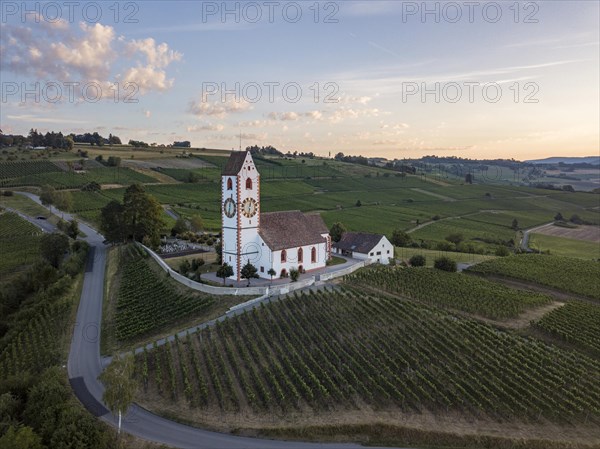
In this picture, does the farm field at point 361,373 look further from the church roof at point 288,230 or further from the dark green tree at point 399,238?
the dark green tree at point 399,238

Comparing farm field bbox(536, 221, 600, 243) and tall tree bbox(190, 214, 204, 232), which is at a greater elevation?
tall tree bbox(190, 214, 204, 232)

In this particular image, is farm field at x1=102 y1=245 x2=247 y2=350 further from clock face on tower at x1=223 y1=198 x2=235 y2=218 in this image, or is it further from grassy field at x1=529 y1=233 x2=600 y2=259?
grassy field at x1=529 y1=233 x2=600 y2=259

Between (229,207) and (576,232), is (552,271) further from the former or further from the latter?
(576,232)

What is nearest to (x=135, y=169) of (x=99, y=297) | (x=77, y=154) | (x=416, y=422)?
(x=77, y=154)

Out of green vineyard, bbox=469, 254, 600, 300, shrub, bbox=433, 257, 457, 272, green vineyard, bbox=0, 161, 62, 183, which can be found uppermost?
green vineyard, bbox=0, 161, 62, 183

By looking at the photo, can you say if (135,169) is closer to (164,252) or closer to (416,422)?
(164,252)

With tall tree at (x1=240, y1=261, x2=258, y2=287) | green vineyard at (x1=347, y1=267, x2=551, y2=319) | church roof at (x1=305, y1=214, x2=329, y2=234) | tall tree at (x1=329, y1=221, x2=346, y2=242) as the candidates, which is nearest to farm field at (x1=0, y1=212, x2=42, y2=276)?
tall tree at (x1=240, y1=261, x2=258, y2=287)

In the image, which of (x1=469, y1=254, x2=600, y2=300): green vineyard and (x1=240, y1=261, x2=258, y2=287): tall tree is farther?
(x1=469, y1=254, x2=600, y2=300): green vineyard
